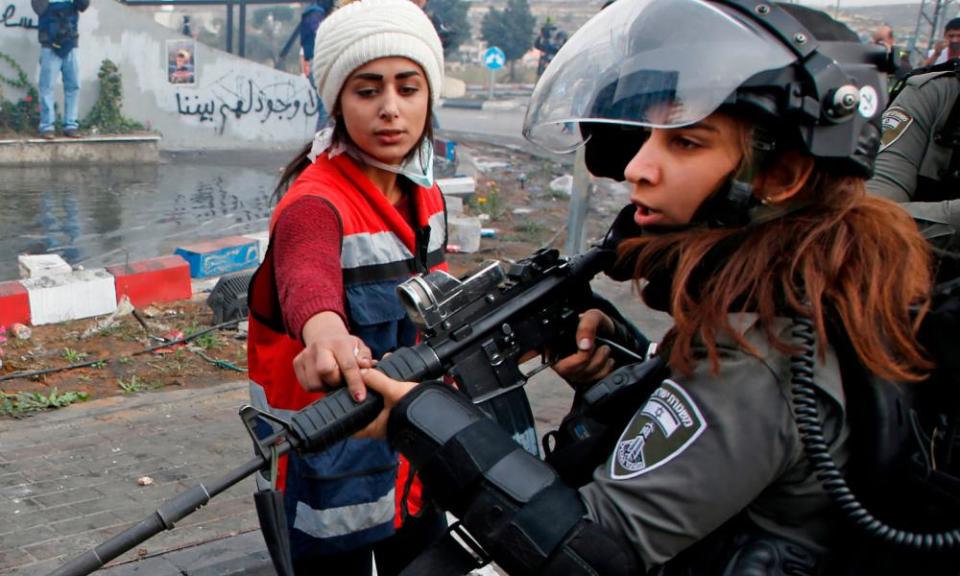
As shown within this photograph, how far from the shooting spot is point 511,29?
117ft

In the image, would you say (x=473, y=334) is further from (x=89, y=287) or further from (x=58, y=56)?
(x=58, y=56)

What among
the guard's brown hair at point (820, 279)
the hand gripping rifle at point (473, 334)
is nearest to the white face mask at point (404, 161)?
the hand gripping rifle at point (473, 334)

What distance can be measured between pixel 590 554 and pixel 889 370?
1.61ft

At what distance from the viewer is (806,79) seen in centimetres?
148

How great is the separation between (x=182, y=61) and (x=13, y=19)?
7.37 ft

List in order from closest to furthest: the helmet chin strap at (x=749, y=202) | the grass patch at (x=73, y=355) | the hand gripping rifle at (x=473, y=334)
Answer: the helmet chin strap at (x=749, y=202)
the hand gripping rifle at (x=473, y=334)
the grass patch at (x=73, y=355)

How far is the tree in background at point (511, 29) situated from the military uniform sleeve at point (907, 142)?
33293 millimetres

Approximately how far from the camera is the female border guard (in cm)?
143

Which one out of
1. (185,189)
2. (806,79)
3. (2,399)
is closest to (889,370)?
(806,79)

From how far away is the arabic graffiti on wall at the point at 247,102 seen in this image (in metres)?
14.2

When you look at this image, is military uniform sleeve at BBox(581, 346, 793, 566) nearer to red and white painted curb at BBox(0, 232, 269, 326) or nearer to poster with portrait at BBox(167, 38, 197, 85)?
red and white painted curb at BBox(0, 232, 269, 326)

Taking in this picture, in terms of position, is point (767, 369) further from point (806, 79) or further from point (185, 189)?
point (185, 189)

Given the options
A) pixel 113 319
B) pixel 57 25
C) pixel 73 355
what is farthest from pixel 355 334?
pixel 57 25

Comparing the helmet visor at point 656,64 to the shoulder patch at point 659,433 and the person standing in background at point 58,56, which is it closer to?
the shoulder patch at point 659,433
